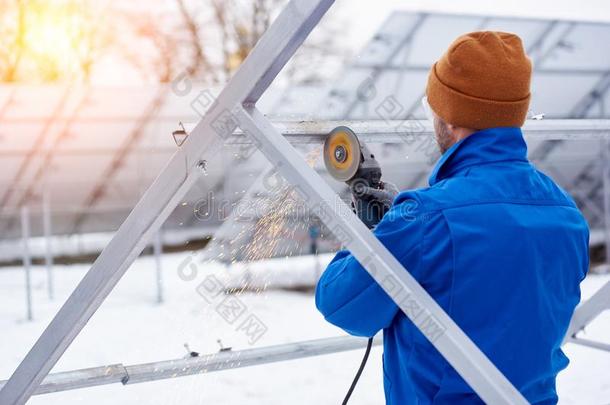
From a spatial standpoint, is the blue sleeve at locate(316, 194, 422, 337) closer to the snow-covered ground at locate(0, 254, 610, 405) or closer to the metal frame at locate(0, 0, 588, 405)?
the metal frame at locate(0, 0, 588, 405)

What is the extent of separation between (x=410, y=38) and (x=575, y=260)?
4.12 metres

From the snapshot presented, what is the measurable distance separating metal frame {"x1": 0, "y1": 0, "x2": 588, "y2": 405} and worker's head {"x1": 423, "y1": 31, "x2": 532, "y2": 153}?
0.71ft

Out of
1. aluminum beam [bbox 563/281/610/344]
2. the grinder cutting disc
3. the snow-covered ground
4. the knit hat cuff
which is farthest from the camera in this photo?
the snow-covered ground

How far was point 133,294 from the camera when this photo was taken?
5.21m

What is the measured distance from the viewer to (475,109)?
976 mm

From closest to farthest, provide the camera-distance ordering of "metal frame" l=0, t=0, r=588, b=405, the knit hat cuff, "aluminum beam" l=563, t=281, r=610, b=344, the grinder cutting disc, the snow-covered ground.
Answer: "metal frame" l=0, t=0, r=588, b=405 → the knit hat cuff → the grinder cutting disc → "aluminum beam" l=563, t=281, r=610, b=344 → the snow-covered ground

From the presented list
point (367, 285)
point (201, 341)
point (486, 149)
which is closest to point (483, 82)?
point (486, 149)

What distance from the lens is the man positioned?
94 centimetres

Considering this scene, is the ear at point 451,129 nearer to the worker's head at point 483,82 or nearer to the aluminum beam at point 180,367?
the worker's head at point 483,82

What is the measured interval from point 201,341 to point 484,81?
3.87 metres

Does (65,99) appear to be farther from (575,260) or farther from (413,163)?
(575,260)

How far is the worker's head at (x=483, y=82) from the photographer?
0.96 meters

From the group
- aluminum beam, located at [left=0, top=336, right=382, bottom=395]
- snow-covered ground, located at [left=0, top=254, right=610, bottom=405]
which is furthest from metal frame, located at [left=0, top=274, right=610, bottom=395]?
snow-covered ground, located at [left=0, top=254, right=610, bottom=405]

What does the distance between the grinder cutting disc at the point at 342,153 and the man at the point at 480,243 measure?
20 centimetres
